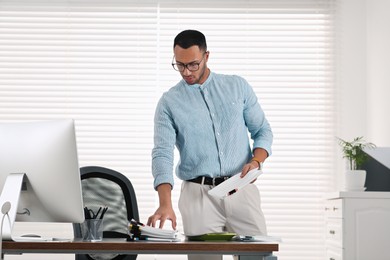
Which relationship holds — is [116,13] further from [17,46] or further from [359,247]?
[359,247]

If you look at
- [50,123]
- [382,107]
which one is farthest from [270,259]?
[382,107]

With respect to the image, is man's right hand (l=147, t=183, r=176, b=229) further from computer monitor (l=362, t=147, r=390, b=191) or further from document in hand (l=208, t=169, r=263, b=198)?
computer monitor (l=362, t=147, r=390, b=191)

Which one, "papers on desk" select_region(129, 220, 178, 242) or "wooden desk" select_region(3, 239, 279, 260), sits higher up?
"papers on desk" select_region(129, 220, 178, 242)

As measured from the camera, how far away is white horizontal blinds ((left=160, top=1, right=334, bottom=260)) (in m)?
5.62

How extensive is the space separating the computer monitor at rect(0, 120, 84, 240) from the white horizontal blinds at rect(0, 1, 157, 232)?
3.17 metres

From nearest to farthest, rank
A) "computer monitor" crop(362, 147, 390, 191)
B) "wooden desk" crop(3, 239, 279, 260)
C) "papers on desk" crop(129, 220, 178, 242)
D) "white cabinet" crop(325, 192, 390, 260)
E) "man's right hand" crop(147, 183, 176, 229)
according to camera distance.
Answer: "wooden desk" crop(3, 239, 279, 260)
"papers on desk" crop(129, 220, 178, 242)
"man's right hand" crop(147, 183, 176, 229)
"white cabinet" crop(325, 192, 390, 260)
"computer monitor" crop(362, 147, 390, 191)

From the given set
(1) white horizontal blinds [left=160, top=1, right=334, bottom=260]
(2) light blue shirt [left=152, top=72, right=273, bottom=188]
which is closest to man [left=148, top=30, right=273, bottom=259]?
(2) light blue shirt [left=152, top=72, right=273, bottom=188]

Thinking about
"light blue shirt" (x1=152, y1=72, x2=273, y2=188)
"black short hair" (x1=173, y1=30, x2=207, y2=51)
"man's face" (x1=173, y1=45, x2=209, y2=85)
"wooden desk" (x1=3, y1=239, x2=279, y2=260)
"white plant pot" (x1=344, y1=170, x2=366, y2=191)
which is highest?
"black short hair" (x1=173, y1=30, x2=207, y2=51)

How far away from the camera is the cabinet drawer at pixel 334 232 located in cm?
441

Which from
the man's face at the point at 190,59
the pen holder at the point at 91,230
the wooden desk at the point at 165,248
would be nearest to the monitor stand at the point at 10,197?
the wooden desk at the point at 165,248

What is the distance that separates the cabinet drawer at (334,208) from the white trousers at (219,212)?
5.09ft

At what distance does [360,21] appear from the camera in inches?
222

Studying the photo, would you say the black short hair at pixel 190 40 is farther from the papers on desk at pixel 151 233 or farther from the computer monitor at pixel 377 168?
the computer monitor at pixel 377 168

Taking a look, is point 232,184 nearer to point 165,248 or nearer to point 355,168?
point 165,248
